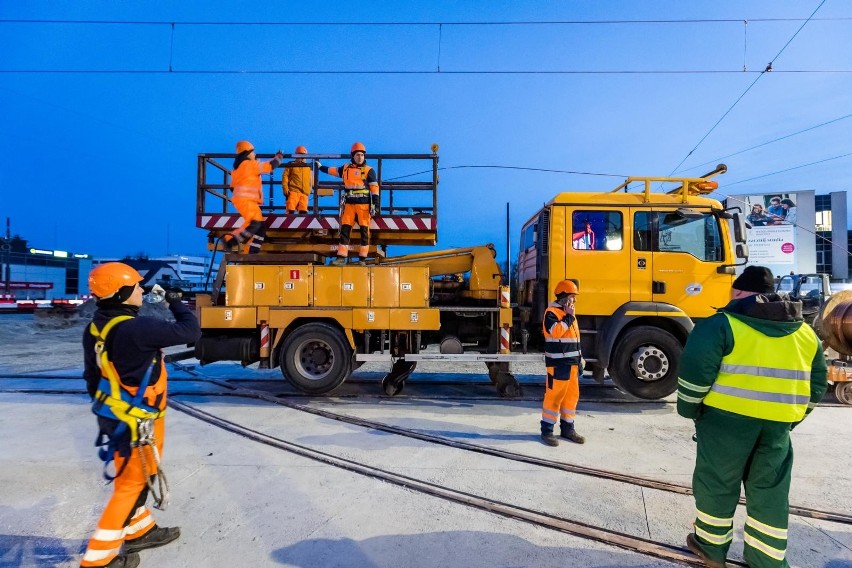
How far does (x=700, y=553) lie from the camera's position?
2.64 metres

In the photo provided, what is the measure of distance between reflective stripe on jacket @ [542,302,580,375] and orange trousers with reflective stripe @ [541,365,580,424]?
0.09 metres

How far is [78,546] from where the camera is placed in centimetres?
285

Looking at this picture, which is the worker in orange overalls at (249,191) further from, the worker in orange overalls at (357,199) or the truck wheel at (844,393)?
the truck wheel at (844,393)

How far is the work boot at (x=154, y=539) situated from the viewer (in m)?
2.76

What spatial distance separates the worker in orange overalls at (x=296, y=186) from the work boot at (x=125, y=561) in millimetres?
5316

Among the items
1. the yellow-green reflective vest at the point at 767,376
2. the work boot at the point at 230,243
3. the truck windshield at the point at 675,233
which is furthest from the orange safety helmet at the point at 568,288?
the work boot at the point at 230,243

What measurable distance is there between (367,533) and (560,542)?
128 centimetres

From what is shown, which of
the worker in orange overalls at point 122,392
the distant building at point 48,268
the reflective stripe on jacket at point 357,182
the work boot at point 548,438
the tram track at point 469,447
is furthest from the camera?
the distant building at point 48,268

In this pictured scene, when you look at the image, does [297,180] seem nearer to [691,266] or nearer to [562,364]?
[562,364]

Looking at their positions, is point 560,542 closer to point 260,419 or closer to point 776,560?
point 776,560

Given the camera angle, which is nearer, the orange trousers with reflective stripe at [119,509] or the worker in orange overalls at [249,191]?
the orange trousers with reflective stripe at [119,509]

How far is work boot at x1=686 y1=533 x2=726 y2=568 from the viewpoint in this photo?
2580 millimetres

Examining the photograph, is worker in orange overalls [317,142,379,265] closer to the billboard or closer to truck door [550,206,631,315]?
truck door [550,206,631,315]

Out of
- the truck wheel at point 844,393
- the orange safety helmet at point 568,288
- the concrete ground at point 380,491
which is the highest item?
the orange safety helmet at point 568,288
